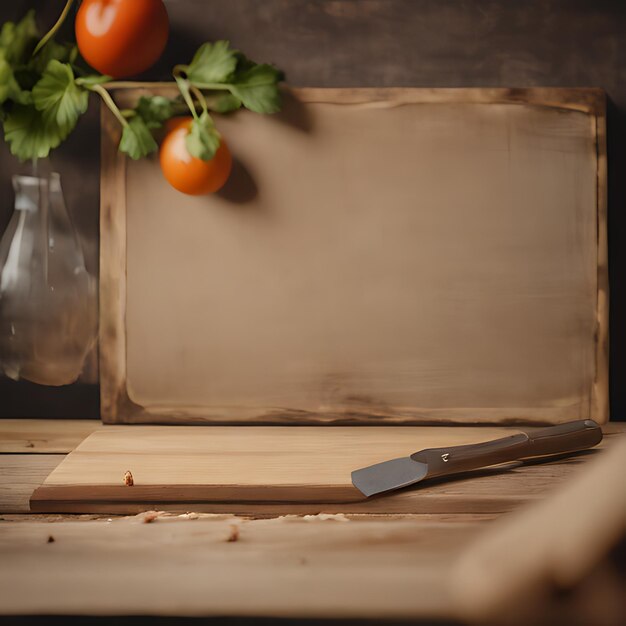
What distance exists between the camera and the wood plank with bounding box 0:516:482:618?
16.5 inches

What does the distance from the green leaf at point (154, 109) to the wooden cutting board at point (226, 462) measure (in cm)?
34

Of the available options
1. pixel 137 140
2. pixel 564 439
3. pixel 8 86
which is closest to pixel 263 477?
pixel 564 439

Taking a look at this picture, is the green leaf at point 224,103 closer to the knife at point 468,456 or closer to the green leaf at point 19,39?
the green leaf at point 19,39

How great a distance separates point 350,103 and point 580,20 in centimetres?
30

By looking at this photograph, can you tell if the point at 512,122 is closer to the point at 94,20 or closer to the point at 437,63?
the point at 437,63

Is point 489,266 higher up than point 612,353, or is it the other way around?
point 489,266

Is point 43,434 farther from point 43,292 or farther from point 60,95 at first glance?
point 60,95

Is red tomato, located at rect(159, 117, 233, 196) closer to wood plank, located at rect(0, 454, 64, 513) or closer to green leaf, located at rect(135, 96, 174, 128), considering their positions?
green leaf, located at rect(135, 96, 174, 128)

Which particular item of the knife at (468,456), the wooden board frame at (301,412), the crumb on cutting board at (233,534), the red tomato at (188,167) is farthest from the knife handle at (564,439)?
the red tomato at (188,167)

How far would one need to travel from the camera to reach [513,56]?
846 mm

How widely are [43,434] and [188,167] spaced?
0.34 metres

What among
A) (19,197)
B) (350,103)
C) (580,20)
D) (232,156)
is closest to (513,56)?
(580,20)

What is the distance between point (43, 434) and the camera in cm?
81

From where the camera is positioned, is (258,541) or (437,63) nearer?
(258,541)
